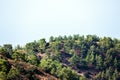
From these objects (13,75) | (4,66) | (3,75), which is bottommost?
(3,75)

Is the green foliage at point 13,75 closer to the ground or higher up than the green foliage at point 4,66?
closer to the ground

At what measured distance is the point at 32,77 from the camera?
99.2 metres

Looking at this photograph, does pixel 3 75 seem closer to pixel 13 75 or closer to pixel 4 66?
pixel 13 75

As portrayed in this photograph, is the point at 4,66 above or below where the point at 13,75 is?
above

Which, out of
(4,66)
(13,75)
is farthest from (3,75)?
(4,66)

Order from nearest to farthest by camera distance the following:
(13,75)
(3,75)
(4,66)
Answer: (3,75) → (13,75) → (4,66)

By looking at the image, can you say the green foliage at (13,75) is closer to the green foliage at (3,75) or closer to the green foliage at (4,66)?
the green foliage at (3,75)

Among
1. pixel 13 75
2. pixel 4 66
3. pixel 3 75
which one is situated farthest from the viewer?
pixel 4 66

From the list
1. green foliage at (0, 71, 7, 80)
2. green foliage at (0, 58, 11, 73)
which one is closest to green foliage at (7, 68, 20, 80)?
green foliage at (0, 71, 7, 80)

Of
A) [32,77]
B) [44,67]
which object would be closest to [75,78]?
[44,67]

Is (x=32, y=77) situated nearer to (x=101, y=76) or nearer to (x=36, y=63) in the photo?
(x=36, y=63)

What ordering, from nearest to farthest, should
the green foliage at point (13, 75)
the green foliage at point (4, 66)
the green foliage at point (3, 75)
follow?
the green foliage at point (3, 75), the green foliage at point (13, 75), the green foliage at point (4, 66)

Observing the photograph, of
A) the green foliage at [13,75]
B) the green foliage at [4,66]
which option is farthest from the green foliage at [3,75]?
the green foliage at [4,66]

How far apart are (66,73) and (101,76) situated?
231 ft
